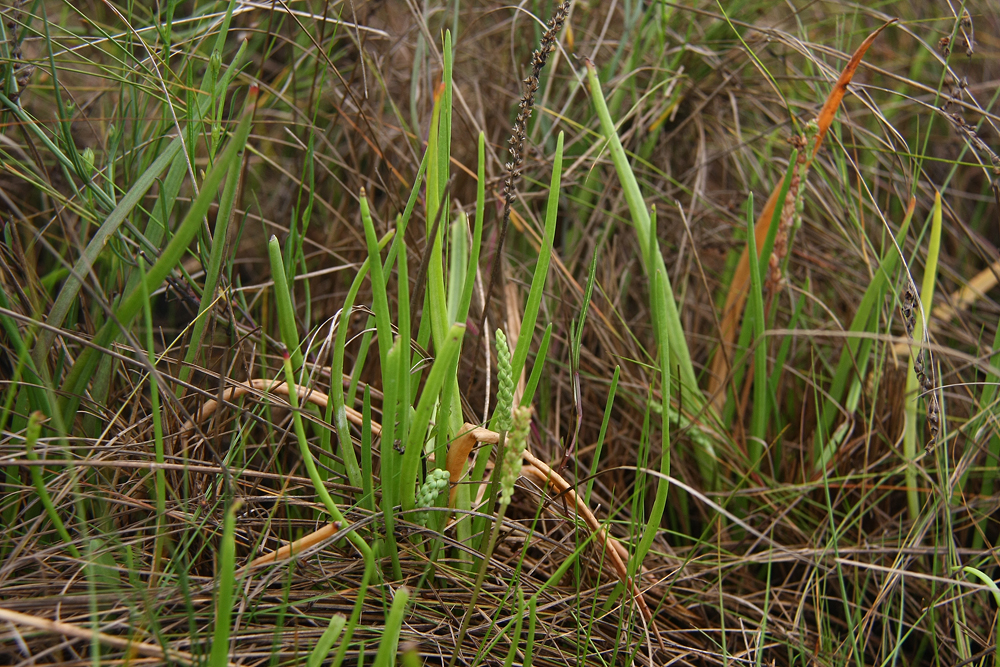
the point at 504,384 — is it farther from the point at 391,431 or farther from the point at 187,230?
the point at 187,230

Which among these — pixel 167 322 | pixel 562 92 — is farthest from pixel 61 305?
pixel 562 92

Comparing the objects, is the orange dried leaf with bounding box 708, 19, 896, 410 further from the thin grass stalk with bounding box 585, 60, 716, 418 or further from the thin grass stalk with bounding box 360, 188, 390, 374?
the thin grass stalk with bounding box 360, 188, 390, 374

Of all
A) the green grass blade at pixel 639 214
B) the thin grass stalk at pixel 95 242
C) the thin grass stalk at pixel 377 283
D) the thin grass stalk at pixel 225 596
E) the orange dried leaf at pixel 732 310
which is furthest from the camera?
the orange dried leaf at pixel 732 310

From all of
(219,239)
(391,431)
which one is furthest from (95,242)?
(391,431)

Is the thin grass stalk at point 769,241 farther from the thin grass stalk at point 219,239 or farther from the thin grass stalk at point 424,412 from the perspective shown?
the thin grass stalk at point 219,239

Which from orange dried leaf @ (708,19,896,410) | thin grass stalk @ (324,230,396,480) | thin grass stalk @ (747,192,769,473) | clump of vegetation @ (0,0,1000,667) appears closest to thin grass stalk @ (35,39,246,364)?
clump of vegetation @ (0,0,1000,667)

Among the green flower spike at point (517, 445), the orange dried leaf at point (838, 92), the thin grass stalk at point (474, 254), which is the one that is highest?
the orange dried leaf at point (838, 92)

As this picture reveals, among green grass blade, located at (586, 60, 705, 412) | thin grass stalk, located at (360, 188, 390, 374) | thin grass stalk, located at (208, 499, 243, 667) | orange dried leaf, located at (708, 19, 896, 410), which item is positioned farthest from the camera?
orange dried leaf, located at (708, 19, 896, 410)

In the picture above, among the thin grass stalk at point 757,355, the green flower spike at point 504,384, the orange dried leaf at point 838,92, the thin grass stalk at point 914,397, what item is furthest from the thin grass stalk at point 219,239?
the thin grass stalk at point 914,397

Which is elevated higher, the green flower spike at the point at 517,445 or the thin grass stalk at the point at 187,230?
the thin grass stalk at the point at 187,230
